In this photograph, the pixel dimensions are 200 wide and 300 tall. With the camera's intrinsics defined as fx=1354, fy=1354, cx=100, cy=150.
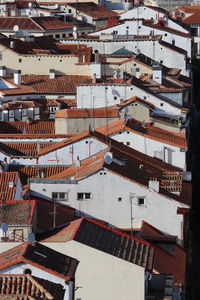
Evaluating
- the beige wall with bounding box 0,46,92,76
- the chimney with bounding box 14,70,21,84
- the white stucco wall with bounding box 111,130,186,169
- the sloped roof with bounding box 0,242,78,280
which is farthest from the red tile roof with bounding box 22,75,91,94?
the sloped roof with bounding box 0,242,78,280

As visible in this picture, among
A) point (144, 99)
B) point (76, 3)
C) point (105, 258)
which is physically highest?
point (105, 258)

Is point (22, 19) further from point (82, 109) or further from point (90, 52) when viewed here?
point (82, 109)

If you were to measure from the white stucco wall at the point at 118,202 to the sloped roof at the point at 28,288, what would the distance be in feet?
45.7

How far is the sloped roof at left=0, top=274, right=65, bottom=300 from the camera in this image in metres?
24.9

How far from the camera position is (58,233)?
3278 cm

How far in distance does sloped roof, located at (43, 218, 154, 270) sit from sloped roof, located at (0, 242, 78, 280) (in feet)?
7.67

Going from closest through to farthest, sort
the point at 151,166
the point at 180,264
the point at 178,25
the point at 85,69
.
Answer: the point at 180,264 < the point at 151,166 < the point at 85,69 < the point at 178,25

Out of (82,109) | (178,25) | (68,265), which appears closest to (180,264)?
(68,265)

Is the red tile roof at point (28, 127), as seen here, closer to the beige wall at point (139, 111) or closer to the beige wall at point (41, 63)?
the beige wall at point (139, 111)

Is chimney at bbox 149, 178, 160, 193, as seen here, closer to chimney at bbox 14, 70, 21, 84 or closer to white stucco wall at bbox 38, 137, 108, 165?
white stucco wall at bbox 38, 137, 108, 165

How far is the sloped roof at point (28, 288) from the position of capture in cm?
2492

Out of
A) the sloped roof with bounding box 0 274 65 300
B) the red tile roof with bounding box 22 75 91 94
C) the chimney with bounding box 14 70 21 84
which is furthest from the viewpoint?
the chimney with bounding box 14 70 21 84

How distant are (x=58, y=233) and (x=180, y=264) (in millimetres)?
5916

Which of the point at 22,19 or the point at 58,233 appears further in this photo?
the point at 22,19
